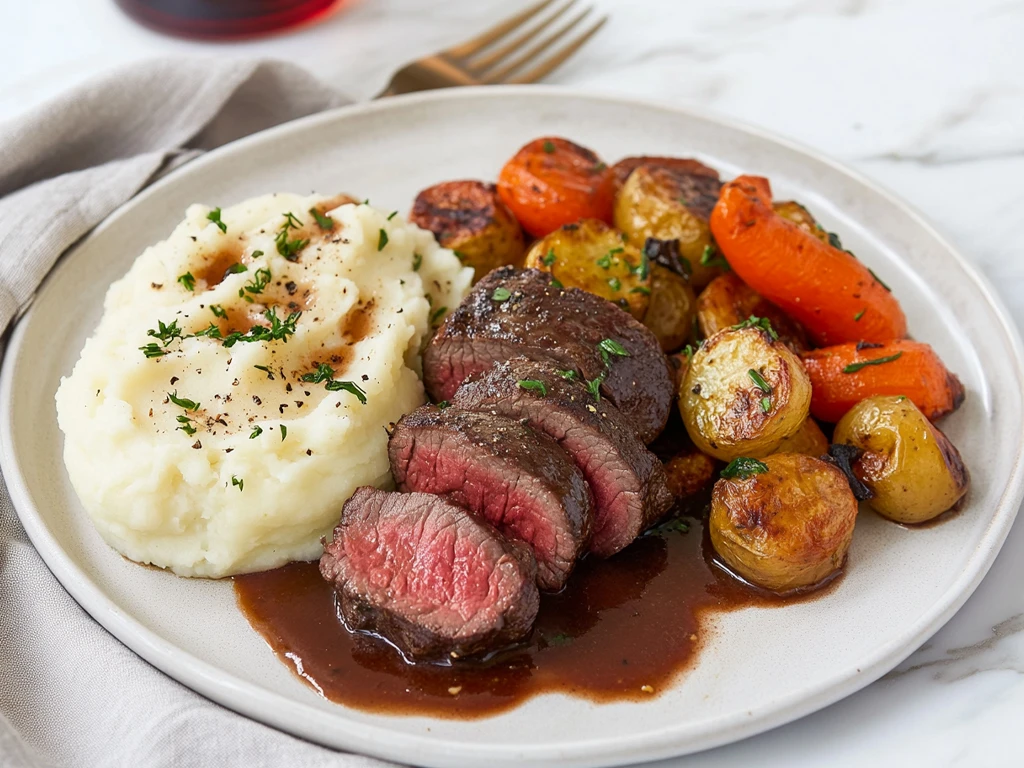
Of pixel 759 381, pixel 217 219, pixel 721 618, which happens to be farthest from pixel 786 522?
pixel 217 219

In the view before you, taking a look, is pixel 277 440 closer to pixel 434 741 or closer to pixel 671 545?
pixel 434 741

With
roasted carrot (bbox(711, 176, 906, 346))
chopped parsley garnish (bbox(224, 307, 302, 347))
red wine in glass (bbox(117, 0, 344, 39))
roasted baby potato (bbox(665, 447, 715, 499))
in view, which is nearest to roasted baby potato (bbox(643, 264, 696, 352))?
roasted carrot (bbox(711, 176, 906, 346))

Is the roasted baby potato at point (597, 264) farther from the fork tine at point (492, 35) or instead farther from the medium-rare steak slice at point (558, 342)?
the fork tine at point (492, 35)

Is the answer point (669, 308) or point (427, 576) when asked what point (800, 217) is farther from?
point (427, 576)

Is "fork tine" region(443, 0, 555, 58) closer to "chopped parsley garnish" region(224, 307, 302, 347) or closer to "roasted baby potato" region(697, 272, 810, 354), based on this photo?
"roasted baby potato" region(697, 272, 810, 354)

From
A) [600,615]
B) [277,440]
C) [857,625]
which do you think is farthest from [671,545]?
[277,440]

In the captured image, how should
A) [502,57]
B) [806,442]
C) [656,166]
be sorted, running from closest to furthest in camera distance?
[806,442]
[656,166]
[502,57]
